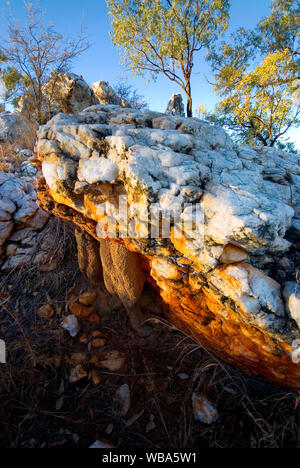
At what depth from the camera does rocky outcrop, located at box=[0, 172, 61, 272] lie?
230 cm

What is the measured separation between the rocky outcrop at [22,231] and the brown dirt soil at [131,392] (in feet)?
2.31

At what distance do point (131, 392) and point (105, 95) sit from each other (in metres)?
8.90

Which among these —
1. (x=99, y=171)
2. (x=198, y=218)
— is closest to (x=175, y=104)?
(x=99, y=171)

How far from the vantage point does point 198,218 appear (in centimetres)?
112

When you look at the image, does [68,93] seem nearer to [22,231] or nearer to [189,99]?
[189,99]

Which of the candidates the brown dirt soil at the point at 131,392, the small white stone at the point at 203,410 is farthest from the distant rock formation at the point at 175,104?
the small white stone at the point at 203,410

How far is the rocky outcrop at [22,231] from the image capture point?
7.55ft

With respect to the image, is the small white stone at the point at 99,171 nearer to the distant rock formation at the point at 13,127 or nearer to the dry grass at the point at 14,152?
the dry grass at the point at 14,152

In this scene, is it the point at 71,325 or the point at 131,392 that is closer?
the point at 131,392

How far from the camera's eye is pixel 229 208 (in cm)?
110

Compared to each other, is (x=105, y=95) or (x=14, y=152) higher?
(x=105, y=95)

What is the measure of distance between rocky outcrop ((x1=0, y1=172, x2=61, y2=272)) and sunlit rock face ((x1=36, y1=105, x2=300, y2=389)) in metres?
1.10
